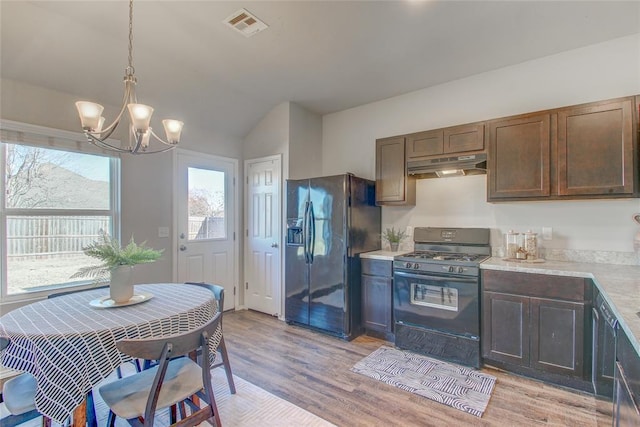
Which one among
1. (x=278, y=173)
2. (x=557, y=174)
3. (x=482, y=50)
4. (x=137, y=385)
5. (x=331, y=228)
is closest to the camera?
(x=137, y=385)

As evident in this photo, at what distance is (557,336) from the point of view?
7.66 ft

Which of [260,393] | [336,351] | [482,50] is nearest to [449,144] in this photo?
[482,50]

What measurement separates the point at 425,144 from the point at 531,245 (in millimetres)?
1393

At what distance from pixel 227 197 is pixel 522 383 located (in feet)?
12.5

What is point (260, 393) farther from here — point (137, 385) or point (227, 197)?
point (227, 197)

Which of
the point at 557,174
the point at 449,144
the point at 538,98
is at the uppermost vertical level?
the point at 538,98

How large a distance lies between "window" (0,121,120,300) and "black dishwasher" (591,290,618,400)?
13.6 feet

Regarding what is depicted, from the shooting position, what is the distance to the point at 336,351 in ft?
10.2

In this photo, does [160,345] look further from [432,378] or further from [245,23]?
[245,23]

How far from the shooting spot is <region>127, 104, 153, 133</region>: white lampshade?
72.4 inches

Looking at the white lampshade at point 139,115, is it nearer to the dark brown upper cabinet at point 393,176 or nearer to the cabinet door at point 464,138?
the dark brown upper cabinet at point 393,176

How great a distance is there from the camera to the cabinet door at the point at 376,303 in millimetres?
3266

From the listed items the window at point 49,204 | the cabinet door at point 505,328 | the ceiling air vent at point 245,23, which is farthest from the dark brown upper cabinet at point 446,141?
the window at point 49,204

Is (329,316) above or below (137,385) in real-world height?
below
